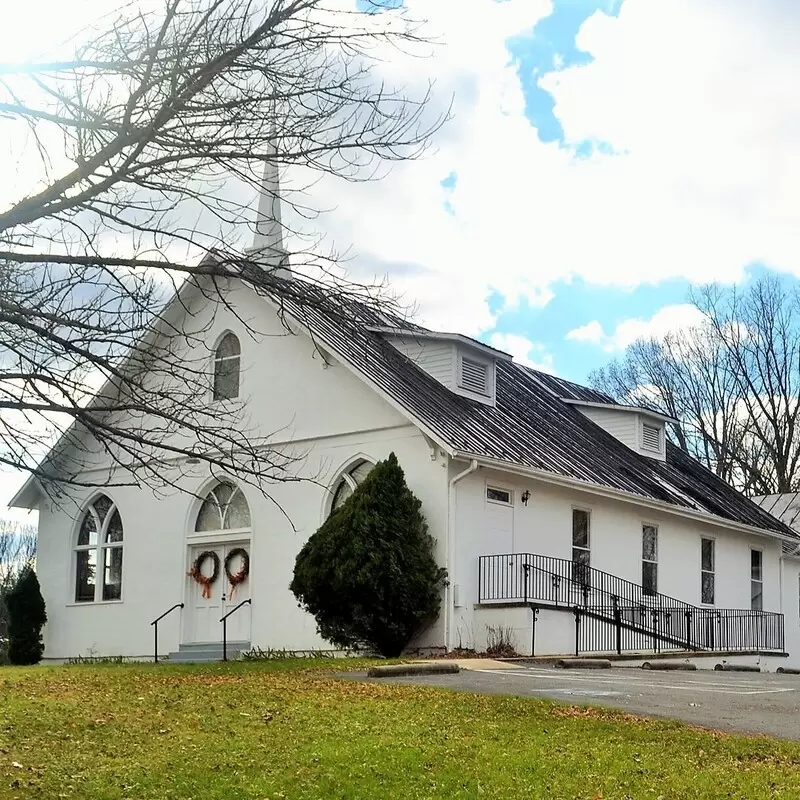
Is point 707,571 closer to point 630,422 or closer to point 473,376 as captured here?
point 630,422

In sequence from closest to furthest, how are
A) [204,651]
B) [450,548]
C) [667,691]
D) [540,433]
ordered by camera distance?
[667,691]
[450,548]
[204,651]
[540,433]

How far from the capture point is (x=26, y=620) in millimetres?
26281

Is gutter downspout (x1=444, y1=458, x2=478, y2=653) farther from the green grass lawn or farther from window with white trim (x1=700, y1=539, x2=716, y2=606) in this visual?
window with white trim (x1=700, y1=539, x2=716, y2=606)

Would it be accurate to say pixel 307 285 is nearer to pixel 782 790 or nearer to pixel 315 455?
pixel 782 790

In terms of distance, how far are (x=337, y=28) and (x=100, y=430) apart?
3.87 metres

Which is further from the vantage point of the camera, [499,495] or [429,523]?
[499,495]

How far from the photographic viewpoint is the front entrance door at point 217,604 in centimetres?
2361

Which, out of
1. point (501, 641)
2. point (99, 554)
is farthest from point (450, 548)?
point (99, 554)

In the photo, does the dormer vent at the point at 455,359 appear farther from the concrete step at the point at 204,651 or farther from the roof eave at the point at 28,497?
the roof eave at the point at 28,497

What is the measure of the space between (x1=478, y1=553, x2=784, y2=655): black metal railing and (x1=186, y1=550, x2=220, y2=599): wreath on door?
6.01 meters

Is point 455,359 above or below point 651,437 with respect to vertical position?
above

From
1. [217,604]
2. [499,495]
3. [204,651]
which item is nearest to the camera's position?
[499,495]

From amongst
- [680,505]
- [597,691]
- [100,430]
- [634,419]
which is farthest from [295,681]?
[634,419]

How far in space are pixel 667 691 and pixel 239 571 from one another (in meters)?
11.7
